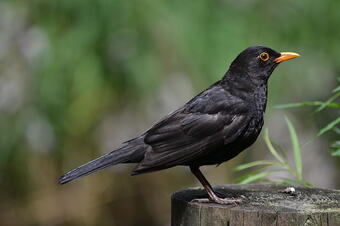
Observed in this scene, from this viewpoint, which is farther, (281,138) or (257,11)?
(281,138)

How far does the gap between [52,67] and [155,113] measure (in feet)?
4.88

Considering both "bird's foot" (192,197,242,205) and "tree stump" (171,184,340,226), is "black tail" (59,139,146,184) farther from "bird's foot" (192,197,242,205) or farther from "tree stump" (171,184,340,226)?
"bird's foot" (192,197,242,205)

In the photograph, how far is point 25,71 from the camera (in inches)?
306

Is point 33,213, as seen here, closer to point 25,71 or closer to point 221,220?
point 25,71

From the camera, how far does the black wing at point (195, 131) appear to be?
414 cm

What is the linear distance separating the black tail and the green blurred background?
122 inches

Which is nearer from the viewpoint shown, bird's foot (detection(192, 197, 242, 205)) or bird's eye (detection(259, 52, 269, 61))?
bird's foot (detection(192, 197, 242, 205))

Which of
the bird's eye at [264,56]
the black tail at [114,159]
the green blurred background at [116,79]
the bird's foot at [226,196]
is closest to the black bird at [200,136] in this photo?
the black tail at [114,159]

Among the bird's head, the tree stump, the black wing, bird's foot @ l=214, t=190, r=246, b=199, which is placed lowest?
the tree stump

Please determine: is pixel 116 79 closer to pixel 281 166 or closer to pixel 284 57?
pixel 284 57

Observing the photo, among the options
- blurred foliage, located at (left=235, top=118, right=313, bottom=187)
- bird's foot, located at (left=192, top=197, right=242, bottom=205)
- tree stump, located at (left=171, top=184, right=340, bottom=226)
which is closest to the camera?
tree stump, located at (left=171, top=184, right=340, bottom=226)

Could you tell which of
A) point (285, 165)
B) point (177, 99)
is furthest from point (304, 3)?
point (285, 165)

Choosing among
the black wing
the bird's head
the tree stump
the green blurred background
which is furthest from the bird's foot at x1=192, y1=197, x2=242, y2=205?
the green blurred background

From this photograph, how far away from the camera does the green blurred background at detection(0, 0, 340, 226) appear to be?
7.40 metres
